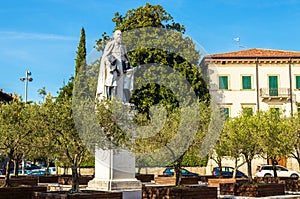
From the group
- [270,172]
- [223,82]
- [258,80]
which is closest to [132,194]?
[270,172]

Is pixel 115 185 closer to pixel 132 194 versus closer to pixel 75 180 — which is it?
pixel 132 194

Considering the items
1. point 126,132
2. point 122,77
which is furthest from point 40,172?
point 126,132

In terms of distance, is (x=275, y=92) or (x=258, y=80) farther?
(x=258, y=80)

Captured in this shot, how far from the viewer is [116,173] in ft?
56.7

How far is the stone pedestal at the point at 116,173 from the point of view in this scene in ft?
56.0

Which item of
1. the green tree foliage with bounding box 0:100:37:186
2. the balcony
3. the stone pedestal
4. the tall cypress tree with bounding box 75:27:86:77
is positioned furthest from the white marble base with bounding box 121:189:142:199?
the balcony

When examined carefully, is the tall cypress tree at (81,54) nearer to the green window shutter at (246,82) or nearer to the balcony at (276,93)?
the green window shutter at (246,82)

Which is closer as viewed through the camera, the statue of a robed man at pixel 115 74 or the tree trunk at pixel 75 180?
the tree trunk at pixel 75 180

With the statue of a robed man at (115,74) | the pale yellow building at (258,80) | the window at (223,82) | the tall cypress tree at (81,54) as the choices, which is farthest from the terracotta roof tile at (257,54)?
the statue of a robed man at (115,74)

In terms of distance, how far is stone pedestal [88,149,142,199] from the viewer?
17.1 meters

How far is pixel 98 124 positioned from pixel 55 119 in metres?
1.57

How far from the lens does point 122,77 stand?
18.3 metres

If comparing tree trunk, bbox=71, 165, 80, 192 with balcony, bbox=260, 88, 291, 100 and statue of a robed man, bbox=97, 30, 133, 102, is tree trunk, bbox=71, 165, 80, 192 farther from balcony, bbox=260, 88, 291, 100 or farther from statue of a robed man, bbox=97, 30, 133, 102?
balcony, bbox=260, 88, 291, 100

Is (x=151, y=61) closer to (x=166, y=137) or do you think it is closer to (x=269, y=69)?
(x=269, y=69)
